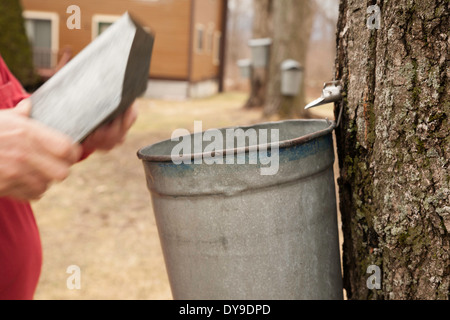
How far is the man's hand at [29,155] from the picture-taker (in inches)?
42.3

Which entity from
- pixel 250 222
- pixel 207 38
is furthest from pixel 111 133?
pixel 207 38

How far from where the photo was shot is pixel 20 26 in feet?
41.0

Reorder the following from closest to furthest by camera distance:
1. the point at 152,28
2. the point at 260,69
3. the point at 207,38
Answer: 1. the point at 260,69
2. the point at 152,28
3. the point at 207,38

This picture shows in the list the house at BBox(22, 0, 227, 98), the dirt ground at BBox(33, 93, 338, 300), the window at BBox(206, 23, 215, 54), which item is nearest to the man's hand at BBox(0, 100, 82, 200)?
the dirt ground at BBox(33, 93, 338, 300)

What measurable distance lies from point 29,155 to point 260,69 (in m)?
11.8

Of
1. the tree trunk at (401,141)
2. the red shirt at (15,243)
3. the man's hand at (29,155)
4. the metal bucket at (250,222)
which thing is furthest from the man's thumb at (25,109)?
the tree trunk at (401,141)

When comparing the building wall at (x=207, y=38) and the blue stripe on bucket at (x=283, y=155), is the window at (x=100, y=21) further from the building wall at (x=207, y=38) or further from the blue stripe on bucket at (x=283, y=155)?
the blue stripe on bucket at (x=283, y=155)

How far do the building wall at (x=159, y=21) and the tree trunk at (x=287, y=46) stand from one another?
784 centimetres

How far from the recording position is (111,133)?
1.42 m

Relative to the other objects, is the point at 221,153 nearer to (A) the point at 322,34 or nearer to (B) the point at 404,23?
(B) the point at 404,23

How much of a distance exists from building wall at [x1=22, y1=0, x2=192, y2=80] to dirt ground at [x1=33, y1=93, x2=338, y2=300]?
32.0 feet

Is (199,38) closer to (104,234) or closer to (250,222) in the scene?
(104,234)

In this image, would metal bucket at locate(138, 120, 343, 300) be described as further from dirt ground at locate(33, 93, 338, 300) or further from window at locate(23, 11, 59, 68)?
window at locate(23, 11, 59, 68)

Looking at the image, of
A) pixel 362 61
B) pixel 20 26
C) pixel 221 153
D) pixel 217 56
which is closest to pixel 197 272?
pixel 221 153
